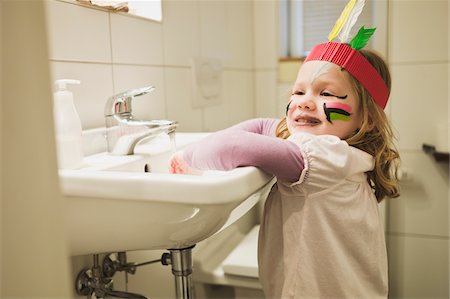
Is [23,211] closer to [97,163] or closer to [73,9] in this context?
[97,163]

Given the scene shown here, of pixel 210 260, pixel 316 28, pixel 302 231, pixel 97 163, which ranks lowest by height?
pixel 210 260

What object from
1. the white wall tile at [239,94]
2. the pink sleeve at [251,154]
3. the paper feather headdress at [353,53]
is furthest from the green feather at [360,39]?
the white wall tile at [239,94]

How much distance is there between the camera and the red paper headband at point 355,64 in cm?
80

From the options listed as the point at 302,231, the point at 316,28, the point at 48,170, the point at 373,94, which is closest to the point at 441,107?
the point at 316,28

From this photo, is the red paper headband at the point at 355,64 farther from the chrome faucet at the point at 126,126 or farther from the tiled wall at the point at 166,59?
the tiled wall at the point at 166,59

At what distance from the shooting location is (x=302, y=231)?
0.75 metres

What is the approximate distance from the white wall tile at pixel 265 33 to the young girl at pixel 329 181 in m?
1.06

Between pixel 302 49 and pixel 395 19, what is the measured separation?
0.40 metres

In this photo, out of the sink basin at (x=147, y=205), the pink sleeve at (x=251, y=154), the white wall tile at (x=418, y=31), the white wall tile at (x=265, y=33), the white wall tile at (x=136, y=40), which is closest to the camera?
the sink basin at (x=147, y=205)

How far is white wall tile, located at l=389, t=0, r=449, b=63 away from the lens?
162 cm

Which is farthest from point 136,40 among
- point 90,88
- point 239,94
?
point 239,94

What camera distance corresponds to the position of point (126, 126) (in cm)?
93

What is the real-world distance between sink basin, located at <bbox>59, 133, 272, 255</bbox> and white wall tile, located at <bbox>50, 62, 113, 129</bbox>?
1.16ft

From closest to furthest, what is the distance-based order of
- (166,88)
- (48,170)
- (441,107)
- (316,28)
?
(48,170) → (166,88) → (441,107) → (316,28)
